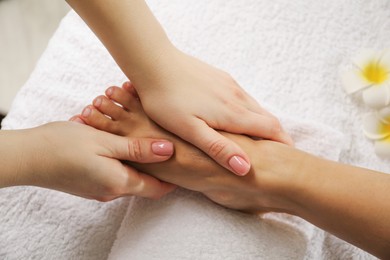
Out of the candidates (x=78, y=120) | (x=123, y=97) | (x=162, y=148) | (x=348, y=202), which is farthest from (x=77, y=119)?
(x=348, y=202)

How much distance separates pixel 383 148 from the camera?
96 centimetres

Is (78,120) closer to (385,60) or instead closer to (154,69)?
(154,69)

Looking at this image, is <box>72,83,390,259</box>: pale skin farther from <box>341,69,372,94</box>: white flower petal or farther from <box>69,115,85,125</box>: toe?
<box>341,69,372,94</box>: white flower petal

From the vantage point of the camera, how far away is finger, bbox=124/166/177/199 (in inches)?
34.3

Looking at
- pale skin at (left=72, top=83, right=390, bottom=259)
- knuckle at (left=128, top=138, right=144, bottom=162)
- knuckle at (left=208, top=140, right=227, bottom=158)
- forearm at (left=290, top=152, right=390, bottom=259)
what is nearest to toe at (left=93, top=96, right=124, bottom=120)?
pale skin at (left=72, top=83, right=390, bottom=259)

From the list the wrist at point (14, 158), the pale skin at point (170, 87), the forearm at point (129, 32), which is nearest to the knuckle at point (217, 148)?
the pale skin at point (170, 87)

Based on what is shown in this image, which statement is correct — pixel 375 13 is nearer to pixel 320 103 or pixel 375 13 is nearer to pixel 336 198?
pixel 320 103

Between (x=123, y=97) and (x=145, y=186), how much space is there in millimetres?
223

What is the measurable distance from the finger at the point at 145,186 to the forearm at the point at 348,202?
282 mm

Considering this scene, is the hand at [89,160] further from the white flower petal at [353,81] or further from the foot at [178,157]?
the white flower petal at [353,81]

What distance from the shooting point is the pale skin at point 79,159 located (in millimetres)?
828

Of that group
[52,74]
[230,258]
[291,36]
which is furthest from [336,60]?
[52,74]

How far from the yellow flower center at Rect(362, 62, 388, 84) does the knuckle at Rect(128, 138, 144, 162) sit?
577mm

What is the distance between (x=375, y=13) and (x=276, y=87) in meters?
0.35
